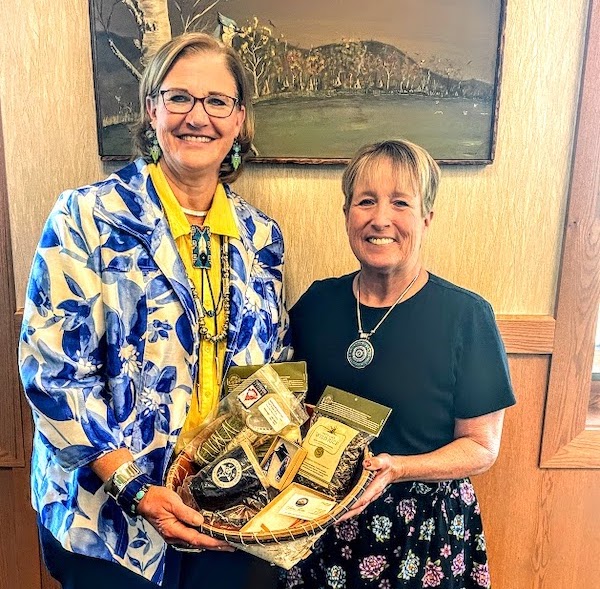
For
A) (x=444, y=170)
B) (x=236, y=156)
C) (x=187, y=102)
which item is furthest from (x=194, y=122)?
(x=444, y=170)

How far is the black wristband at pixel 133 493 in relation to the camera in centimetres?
94

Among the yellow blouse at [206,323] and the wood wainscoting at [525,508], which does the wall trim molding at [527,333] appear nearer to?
the wood wainscoting at [525,508]

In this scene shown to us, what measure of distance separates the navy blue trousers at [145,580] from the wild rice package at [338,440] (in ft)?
1.02

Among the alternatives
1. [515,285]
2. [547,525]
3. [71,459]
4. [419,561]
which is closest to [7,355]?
[71,459]

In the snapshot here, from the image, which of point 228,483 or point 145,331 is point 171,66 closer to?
point 145,331

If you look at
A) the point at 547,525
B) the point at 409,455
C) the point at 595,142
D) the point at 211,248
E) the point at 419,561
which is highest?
the point at 595,142

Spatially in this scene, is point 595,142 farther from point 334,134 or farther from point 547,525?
point 547,525

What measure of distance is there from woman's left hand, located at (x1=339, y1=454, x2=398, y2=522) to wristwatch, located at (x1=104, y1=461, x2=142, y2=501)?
362mm

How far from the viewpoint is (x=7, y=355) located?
1382 millimetres

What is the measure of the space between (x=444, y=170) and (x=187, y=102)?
638mm

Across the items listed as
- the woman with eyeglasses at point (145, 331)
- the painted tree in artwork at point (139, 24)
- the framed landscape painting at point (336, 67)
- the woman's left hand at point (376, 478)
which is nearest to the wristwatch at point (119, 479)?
the woman with eyeglasses at point (145, 331)

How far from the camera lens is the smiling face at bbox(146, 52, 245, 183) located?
1.05m

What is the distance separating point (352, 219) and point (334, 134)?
346mm

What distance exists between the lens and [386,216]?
1028 mm
